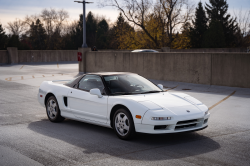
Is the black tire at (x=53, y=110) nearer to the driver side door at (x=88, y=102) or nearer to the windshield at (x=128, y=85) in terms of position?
the driver side door at (x=88, y=102)

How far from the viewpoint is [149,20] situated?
47.0 m

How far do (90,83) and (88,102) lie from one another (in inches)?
21.8

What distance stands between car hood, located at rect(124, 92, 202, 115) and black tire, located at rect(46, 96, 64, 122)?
7.73 feet

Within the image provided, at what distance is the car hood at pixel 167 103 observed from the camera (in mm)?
6159

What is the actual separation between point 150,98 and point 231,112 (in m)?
4.18

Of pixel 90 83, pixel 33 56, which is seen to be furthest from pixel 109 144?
pixel 33 56

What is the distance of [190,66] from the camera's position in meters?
17.5

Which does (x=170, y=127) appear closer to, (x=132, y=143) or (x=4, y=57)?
(x=132, y=143)

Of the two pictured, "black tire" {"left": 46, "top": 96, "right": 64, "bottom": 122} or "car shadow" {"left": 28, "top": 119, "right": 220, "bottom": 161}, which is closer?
"car shadow" {"left": 28, "top": 119, "right": 220, "bottom": 161}

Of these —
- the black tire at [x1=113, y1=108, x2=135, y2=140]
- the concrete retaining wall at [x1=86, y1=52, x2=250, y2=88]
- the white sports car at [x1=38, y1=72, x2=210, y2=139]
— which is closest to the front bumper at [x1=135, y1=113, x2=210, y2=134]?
the white sports car at [x1=38, y1=72, x2=210, y2=139]

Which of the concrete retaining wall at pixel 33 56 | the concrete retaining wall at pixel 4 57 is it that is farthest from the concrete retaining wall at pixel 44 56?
the concrete retaining wall at pixel 4 57

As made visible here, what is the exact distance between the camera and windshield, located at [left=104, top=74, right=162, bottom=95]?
278 inches

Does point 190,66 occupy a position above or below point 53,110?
above

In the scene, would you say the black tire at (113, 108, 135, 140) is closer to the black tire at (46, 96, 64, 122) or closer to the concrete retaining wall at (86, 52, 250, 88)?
the black tire at (46, 96, 64, 122)
